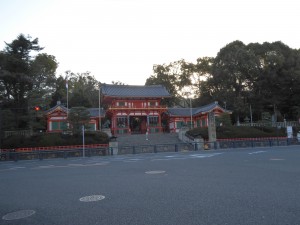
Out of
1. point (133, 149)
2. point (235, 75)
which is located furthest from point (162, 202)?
point (235, 75)

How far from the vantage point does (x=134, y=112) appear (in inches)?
1746

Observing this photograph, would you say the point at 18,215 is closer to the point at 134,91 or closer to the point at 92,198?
the point at 92,198

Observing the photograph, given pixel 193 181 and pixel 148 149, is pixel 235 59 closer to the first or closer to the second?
pixel 148 149

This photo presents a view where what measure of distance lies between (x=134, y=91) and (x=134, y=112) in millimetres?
3851

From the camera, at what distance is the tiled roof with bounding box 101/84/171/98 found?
43.8m

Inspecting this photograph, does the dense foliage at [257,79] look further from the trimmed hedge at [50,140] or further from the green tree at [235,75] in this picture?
the trimmed hedge at [50,140]

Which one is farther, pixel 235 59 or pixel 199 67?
pixel 199 67

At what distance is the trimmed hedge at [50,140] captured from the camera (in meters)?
30.1

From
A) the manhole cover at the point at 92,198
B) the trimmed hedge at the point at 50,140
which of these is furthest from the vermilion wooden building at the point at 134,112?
the manhole cover at the point at 92,198

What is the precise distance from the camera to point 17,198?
299 inches

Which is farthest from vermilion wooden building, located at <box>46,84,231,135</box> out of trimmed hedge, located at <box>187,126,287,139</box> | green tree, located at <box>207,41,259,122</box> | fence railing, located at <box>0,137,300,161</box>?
fence railing, located at <box>0,137,300,161</box>

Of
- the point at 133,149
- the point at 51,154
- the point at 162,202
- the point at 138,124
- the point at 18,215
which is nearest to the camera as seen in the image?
the point at 18,215

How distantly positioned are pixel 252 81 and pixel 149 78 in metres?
21.5

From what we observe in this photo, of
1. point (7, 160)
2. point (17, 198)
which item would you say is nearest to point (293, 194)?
point (17, 198)
